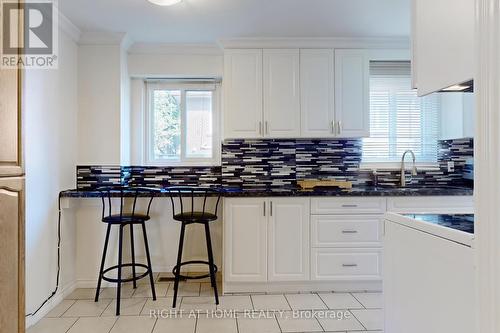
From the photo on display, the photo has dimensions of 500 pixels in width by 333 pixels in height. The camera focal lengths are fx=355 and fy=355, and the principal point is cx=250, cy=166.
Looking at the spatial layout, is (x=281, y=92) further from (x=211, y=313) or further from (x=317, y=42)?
(x=211, y=313)

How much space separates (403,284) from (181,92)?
2974 mm

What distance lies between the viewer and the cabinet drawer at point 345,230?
3127 mm

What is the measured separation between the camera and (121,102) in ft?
11.3

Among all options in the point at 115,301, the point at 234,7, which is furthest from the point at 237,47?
the point at 115,301

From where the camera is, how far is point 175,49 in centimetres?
363

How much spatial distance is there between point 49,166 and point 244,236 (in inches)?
66.7

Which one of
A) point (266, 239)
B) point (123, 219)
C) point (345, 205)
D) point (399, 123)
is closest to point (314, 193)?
point (345, 205)

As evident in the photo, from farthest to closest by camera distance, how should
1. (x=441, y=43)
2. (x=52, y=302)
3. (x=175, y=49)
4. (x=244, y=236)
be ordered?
(x=175, y=49) → (x=244, y=236) → (x=52, y=302) → (x=441, y=43)

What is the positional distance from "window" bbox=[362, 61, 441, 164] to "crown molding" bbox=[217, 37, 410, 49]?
0.44 meters

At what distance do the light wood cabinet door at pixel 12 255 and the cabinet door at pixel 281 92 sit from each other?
230 cm

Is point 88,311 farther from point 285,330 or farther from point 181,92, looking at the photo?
point 181,92

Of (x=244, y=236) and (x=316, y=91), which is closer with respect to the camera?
(x=244, y=236)

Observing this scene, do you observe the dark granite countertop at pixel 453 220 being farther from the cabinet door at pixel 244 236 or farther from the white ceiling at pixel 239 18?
the white ceiling at pixel 239 18

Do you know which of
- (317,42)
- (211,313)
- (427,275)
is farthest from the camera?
(317,42)
